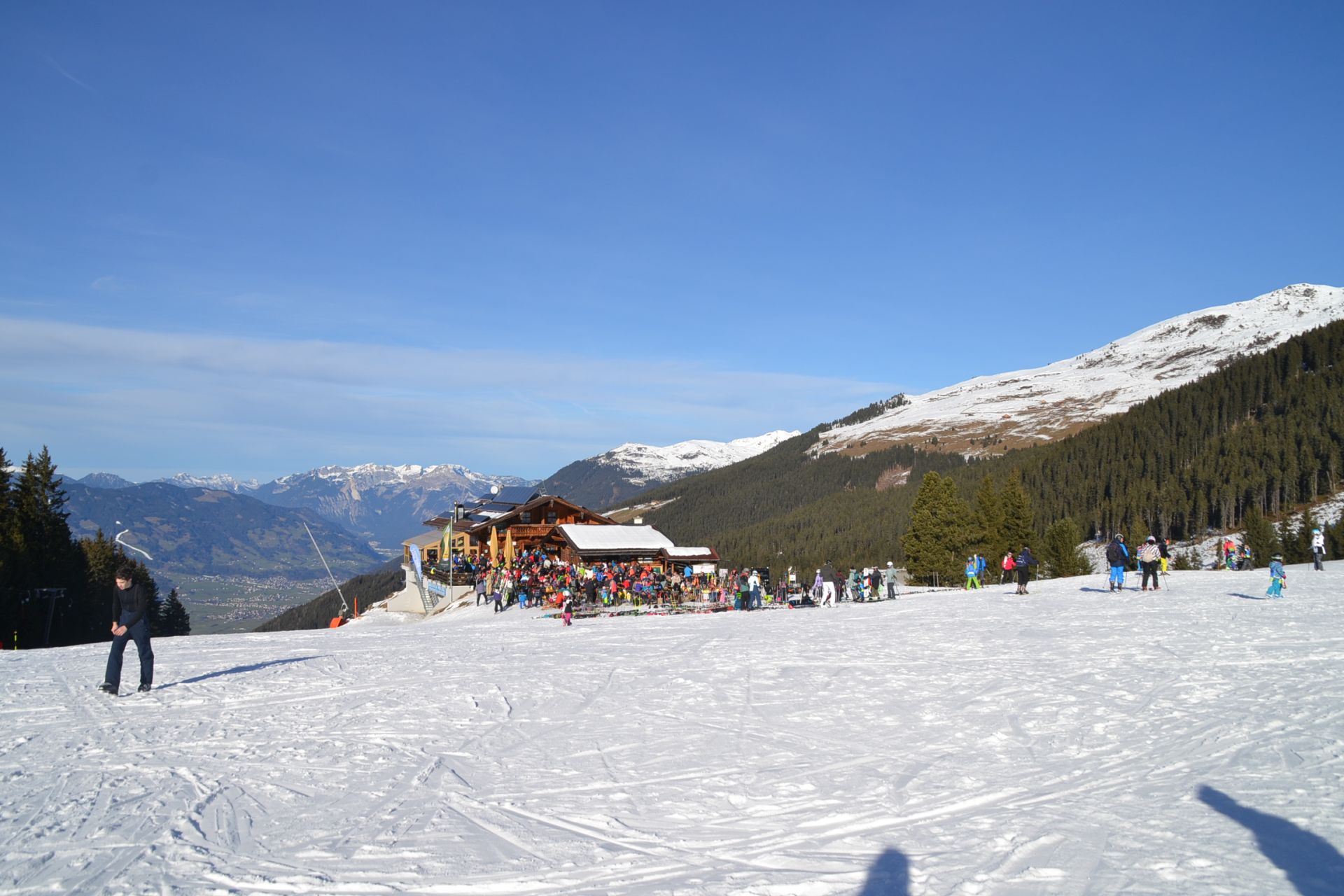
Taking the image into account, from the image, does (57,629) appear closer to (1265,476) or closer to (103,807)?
(103,807)

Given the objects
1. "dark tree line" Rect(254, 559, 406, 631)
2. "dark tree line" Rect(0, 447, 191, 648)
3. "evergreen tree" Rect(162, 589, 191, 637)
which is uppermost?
"dark tree line" Rect(0, 447, 191, 648)

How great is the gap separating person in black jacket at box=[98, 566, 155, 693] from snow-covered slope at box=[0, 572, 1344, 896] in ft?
1.47

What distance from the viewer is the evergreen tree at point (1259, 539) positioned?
76.7m

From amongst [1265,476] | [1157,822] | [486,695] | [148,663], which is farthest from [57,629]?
[1265,476]

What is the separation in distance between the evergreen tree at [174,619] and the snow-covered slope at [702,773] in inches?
2746

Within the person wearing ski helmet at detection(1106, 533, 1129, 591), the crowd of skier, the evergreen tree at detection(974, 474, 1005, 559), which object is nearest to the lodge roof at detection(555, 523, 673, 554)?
the crowd of skier

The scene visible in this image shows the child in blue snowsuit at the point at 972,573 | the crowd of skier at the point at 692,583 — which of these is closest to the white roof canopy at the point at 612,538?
the crowd of skier at the point at 692,583

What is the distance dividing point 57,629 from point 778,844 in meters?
57.1

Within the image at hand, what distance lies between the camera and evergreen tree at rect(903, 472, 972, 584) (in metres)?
70.5

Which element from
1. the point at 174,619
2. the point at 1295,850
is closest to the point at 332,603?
the point at 174,619

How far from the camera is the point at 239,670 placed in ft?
53.6

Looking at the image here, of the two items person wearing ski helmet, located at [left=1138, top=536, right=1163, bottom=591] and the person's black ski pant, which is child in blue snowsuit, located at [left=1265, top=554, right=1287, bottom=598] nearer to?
person wearing ski helmet, located at [left=1138, top=536, right=1163, bottom=591]

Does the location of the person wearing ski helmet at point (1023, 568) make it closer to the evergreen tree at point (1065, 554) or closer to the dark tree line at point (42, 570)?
the dark tree line at point (42, 570)

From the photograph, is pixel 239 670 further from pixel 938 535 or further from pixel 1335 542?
pixel 1335 542
